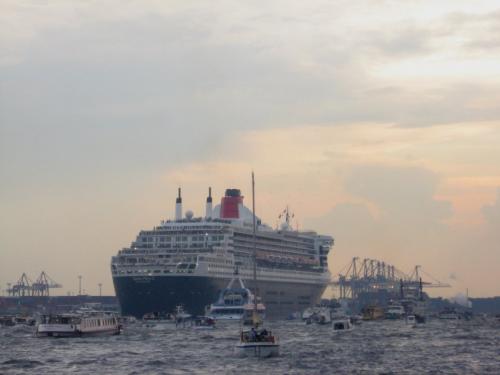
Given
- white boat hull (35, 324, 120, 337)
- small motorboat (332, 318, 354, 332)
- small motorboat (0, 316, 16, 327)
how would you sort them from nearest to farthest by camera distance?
white boat hull (35, 324, 120, 337) < small motorboat (332, 318, 354, 332) < small motorboat (0, 316, 16, 327)

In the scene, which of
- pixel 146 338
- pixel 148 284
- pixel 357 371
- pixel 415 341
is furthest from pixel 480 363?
pixel 148 284

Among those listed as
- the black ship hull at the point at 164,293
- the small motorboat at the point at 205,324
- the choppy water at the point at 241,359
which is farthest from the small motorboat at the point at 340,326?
the black ship hull at the point at 164,293

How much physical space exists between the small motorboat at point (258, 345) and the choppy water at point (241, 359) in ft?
3.16

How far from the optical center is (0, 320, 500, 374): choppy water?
75.2 meters

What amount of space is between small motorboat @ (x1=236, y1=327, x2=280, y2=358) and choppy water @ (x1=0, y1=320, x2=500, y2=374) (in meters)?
0.96

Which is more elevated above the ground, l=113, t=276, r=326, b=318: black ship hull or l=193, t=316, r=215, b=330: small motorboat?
l=113, t=276, r=326, b=318: black ship hull

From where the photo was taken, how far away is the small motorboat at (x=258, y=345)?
82375mm

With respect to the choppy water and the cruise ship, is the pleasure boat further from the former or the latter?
the choppy water

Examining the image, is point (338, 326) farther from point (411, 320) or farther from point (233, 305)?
point (411, 320)

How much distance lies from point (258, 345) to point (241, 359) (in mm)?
1705

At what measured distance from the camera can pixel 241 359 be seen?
8156 centimetres

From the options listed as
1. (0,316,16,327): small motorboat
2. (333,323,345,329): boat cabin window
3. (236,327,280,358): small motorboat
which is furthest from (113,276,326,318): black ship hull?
(236,327,280,358): small motorboat

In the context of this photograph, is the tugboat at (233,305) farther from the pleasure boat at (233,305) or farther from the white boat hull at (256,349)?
the white boat hull at (256,349)

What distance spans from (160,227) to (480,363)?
11964 cm
